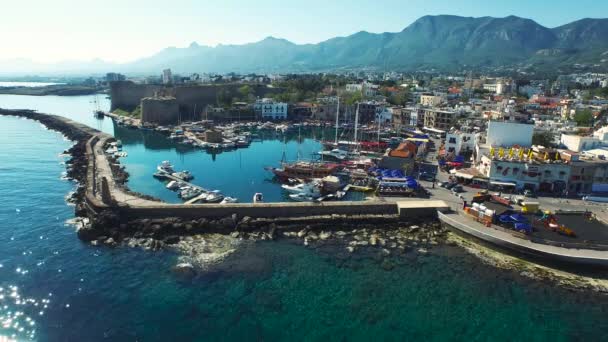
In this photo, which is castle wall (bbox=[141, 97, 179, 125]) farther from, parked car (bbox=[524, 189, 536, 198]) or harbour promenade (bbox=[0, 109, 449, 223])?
parked car (bbox=[524, 189, 536, 198])

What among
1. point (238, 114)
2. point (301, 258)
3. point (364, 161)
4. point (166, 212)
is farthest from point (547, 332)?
point (238, 114)

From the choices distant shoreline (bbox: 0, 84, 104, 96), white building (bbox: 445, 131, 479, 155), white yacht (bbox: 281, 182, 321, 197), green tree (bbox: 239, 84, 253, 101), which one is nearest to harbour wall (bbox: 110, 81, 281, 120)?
green tree (bbox: 239, 84, 253, 101)

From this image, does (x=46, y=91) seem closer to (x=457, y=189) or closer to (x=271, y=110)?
(x=271, y=110)

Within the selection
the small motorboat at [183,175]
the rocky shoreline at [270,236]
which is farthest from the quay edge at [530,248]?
the small motorboat at [183,175]

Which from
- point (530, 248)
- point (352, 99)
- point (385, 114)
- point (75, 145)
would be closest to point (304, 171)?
point (530, 248)

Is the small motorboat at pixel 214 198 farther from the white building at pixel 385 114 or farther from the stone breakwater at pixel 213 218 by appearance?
the white building at pixel 385 114

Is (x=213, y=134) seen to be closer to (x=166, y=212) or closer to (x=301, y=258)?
(x=166, y=212)

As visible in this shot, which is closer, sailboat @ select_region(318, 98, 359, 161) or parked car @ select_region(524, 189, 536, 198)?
parked car @ select_region(524, 189, 536, 198)

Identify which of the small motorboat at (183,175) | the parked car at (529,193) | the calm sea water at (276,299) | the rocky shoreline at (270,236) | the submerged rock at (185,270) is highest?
the parked car at (529,193)
